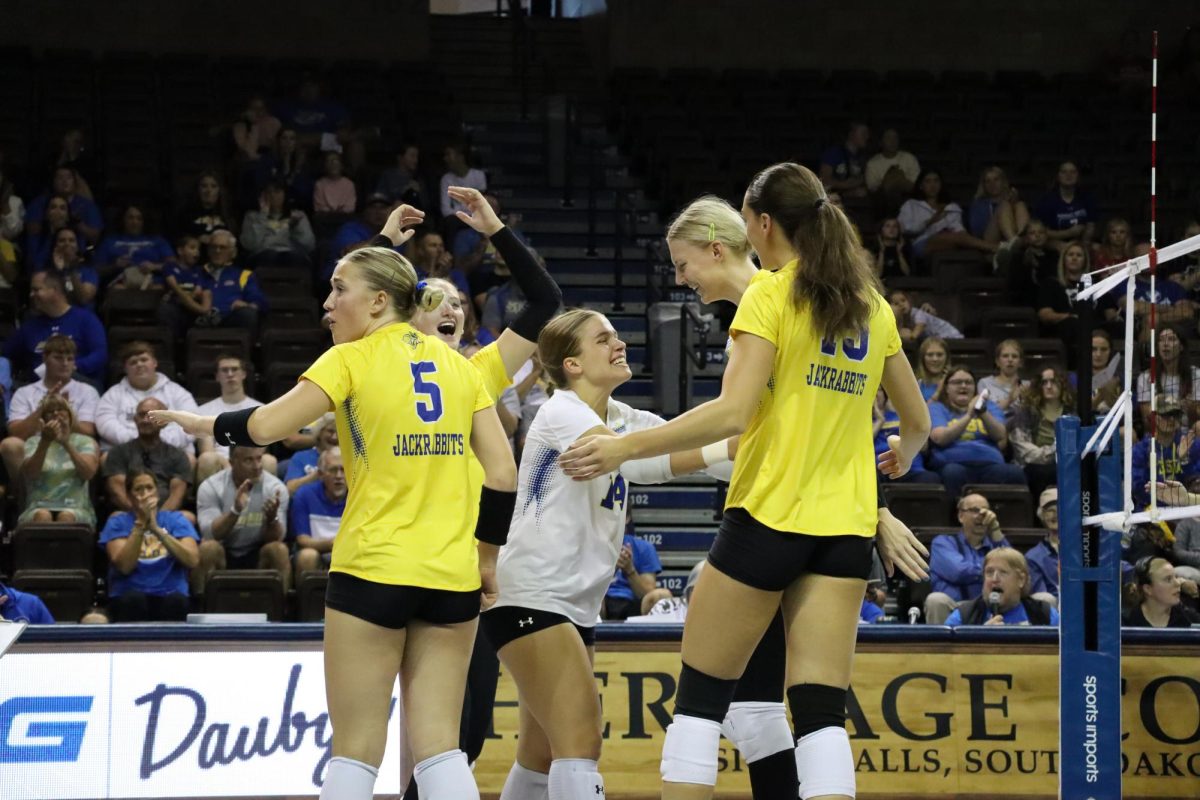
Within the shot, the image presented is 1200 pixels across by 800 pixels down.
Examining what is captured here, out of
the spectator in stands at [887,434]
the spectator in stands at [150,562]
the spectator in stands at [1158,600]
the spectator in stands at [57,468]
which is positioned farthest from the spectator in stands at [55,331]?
the spectator in stands at [1158,600]

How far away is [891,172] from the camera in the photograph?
49.3 feet

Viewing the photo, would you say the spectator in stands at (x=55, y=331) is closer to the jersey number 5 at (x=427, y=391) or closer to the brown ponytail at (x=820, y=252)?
the jersey number 5 at (x=427, y=391)

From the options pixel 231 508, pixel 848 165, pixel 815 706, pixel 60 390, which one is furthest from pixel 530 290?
pixel 848 165

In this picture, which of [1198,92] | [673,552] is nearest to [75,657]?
[673,552]

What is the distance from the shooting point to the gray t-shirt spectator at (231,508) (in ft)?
30.3

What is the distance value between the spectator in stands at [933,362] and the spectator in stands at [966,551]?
1.90 metres

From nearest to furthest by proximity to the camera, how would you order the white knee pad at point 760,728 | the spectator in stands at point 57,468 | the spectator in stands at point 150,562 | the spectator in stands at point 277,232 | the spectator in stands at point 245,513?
the white knee pad at point 760,728 < the spectator in stands at point 150,562 < the spectator in stands at point 245,513 < the spectator in stands at point 57,468 < the spectator in stands at point 277,232

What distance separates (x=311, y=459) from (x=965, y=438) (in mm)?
4424

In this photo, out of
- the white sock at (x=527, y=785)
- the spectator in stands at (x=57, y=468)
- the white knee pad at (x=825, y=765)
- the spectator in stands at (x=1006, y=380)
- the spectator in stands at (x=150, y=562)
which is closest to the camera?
the white knee pad at (x=825, y=765)

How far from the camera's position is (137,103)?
48.0 ft

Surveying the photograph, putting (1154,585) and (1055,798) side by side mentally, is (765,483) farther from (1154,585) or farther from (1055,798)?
(1154,585)


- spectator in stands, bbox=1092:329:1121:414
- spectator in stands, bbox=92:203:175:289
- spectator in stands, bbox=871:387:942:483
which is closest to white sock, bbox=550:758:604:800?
spectator in stands, bbox=871:387:942:483

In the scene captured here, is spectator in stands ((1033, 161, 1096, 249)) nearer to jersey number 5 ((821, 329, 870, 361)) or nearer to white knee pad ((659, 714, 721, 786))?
jersey number 5 ((821, 329, 870, 361))

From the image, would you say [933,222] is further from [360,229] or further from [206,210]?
[206,210]
